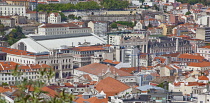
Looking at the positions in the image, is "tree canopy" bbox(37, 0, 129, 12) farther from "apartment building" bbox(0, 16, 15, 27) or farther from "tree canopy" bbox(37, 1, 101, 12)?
"apartment building" bbox(0, 16, 15, 27)

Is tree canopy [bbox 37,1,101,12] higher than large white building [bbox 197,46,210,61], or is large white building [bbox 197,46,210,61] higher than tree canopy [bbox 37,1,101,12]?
tree canopy [bbox 37,1,101,12]

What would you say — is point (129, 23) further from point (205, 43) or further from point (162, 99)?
point (162, 99)

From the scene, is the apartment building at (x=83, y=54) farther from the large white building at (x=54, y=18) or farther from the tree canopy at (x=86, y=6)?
the tree canopy at (x=86, y=6)

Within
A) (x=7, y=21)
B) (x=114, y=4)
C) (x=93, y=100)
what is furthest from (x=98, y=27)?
(x=93, y=100)

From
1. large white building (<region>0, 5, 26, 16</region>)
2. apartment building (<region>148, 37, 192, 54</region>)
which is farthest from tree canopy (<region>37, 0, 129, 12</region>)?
apartment building (<region>148, 37, 192, 54</region>)

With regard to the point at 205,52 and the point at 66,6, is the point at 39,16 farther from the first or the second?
the point at 205,52

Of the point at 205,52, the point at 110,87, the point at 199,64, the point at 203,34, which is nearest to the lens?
the point at 110,87

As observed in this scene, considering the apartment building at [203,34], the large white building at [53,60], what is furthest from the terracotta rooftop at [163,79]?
the apartment building at [203,34]
